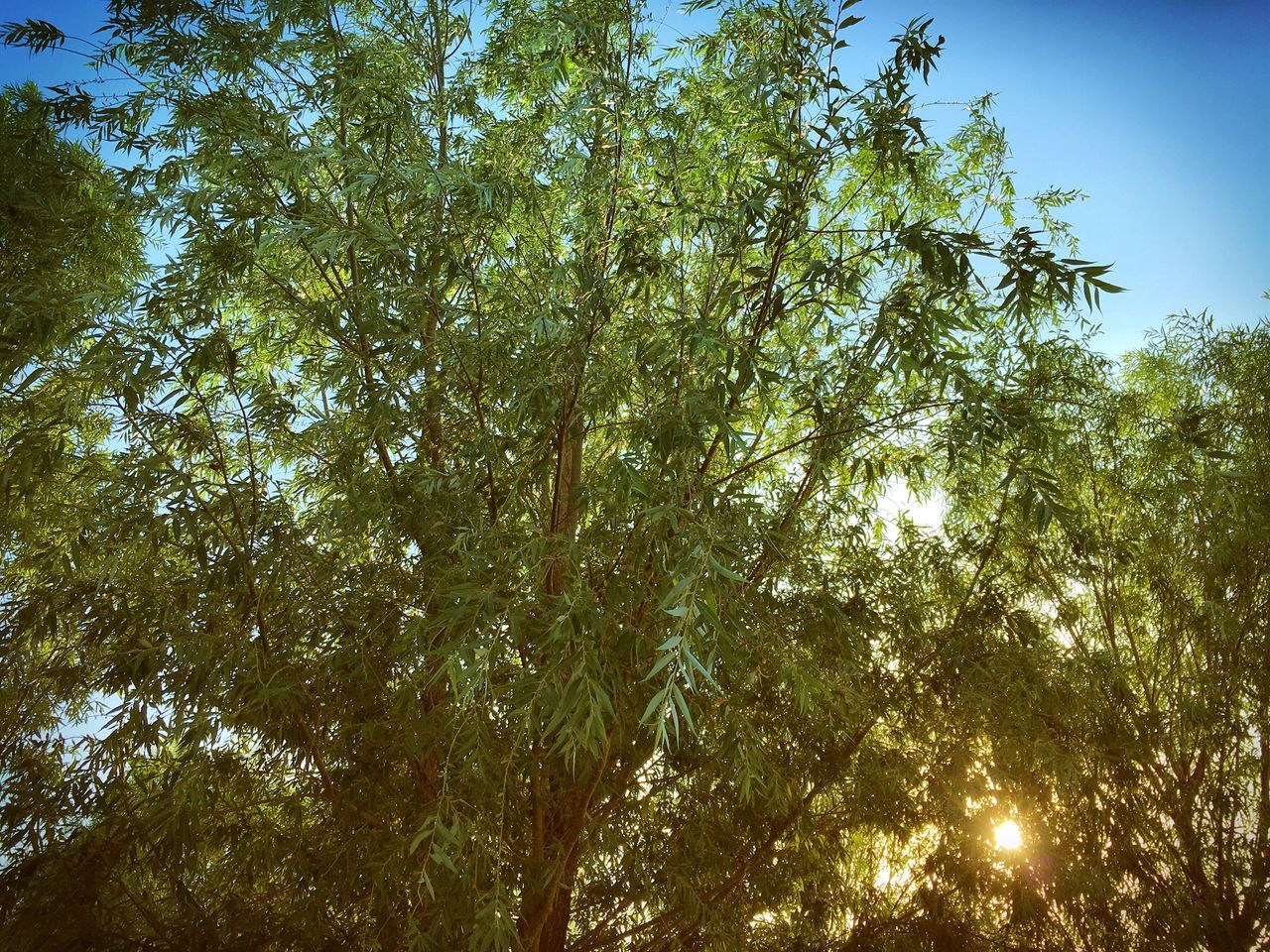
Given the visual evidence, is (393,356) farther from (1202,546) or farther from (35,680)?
(1202,546)

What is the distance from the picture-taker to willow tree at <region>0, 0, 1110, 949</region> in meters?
2.60

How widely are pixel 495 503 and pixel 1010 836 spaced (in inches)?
111

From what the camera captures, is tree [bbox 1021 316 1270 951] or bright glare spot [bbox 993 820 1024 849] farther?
tree [bbox 1021 316 1270 951]

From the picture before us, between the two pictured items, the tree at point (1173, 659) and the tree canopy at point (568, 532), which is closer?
the tree canopy at point (568, 532)

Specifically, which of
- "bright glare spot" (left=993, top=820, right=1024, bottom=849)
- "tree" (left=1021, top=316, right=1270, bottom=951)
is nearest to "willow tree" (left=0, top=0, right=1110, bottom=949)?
"bright glare spot" (left=993, top=820, right=1024, bottom=849)

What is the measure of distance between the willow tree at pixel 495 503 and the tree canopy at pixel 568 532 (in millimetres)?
24

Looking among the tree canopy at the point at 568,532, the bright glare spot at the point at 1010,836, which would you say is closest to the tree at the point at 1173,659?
the tree canopy at the point at 568,532

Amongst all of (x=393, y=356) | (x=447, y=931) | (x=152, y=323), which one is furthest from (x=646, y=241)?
(x=447, y=931)

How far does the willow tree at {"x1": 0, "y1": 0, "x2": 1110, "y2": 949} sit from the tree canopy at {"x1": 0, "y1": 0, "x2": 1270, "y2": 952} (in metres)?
0.02

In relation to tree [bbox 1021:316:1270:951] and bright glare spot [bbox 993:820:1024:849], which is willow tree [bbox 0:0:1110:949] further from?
tree [bbox 1021:316:1270:951]

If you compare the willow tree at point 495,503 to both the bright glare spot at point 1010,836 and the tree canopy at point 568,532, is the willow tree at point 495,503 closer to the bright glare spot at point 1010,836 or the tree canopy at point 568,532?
the tree canopy at point 568,532

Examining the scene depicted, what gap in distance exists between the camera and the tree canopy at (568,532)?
2.64 m

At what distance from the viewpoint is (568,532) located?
289cm

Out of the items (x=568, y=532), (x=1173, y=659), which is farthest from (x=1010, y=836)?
(x=568, y=532)
